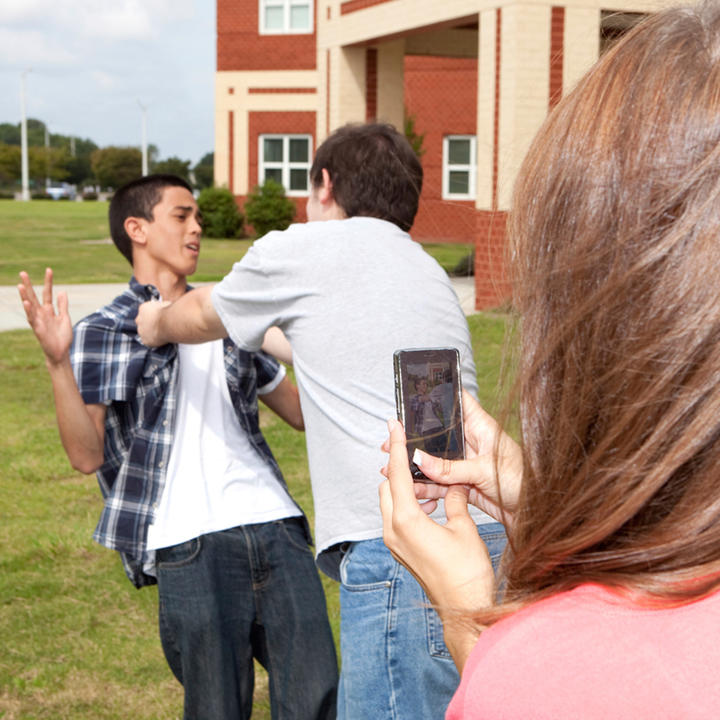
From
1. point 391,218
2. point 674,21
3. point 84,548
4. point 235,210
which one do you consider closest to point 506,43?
point 84,548

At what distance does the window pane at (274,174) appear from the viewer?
103 feet

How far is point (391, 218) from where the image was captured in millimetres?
2947

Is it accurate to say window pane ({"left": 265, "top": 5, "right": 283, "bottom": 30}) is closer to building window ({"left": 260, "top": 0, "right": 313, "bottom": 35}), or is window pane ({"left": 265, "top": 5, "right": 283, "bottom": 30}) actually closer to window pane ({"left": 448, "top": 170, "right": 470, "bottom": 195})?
building window ({"left": 260, "top": 0, "right": 313, "bottom": 35})

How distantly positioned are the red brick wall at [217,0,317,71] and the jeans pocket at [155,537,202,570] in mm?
29131

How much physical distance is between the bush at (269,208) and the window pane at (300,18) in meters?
4.79

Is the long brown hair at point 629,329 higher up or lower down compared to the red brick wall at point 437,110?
lower down

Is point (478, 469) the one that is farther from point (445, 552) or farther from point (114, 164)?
point (114, 164)

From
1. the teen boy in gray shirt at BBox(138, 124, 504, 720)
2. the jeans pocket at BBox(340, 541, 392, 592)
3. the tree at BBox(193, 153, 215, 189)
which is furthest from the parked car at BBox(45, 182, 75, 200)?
the jeans pocket at BBox(340, 541, 392, 592)

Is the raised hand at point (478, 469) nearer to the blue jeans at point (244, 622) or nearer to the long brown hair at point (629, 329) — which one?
the long brown hair at point (629, 329)

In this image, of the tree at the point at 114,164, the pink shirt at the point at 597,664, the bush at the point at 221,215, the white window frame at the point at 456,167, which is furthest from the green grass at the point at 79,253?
the tree at the point at 114,164

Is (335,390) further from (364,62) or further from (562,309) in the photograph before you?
(364,62)

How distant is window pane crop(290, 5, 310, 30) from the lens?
30.8m

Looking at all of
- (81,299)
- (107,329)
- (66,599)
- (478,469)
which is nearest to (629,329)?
(478,469)

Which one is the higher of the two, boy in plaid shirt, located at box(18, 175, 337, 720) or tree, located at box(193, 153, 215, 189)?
tree, located at box(193, 153, 215, 189)
